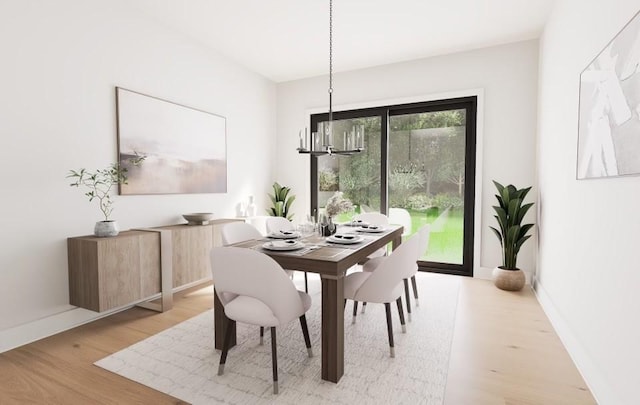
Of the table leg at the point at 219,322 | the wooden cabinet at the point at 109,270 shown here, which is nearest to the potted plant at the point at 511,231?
the table leg at the point at 219,322

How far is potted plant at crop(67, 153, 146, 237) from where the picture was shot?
2.73 meters

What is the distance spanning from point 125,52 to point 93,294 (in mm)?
2258

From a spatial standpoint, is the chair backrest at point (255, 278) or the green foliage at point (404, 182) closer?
the chair backrest at point (255, 278)

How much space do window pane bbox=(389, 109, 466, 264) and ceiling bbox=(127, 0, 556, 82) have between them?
0.90 metres

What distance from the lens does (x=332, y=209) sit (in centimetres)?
267

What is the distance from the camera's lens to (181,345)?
2.39m

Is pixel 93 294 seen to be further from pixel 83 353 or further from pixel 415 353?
pixel 415 353

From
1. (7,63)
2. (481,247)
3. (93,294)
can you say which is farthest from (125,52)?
(481,247)

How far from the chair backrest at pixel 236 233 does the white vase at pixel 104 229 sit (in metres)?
0.98

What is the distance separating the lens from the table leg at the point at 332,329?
1.94 metres

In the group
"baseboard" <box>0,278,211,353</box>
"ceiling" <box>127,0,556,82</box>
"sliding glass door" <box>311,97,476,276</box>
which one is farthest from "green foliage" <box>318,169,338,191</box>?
"baseboard" <box>0,278,211,353</box>

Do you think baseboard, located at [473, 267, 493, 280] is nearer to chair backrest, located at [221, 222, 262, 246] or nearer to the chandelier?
the chandelier

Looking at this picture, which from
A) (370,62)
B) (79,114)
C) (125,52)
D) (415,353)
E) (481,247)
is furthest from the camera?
(370,62)

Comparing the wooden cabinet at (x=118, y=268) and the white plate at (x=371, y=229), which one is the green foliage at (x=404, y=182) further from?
the wooden cabinet at (x=118, y=268)
